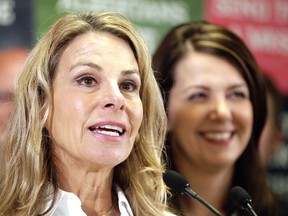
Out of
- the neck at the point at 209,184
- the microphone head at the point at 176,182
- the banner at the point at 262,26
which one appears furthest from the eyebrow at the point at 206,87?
the banner at the point at 262,26

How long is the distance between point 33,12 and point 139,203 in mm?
1405

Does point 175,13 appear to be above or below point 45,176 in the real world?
above

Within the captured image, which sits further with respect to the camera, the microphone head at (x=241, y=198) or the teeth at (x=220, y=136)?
the teeth at (x=220, y=136)

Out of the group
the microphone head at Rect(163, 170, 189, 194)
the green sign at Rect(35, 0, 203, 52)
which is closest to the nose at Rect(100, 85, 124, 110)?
the microphone head at Rect(163, 170, 189, 194)

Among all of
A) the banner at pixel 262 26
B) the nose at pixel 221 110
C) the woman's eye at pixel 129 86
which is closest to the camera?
the woman's eye at pixel 129 86

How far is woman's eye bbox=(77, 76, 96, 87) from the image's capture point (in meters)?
2.10

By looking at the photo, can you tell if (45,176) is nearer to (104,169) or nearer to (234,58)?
(104,169)

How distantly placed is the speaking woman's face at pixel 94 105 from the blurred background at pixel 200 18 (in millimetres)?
1148

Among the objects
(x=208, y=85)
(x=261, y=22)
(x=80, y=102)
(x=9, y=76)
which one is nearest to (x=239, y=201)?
(x=80, y=102)

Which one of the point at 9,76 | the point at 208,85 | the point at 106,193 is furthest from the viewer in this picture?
the point at 9,76

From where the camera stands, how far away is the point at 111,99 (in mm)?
2055

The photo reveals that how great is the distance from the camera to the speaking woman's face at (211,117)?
113 inches

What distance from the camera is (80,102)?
2.06m

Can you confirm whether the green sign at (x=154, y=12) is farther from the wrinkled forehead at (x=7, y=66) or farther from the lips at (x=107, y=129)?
the lips at (x=107, y=129)
